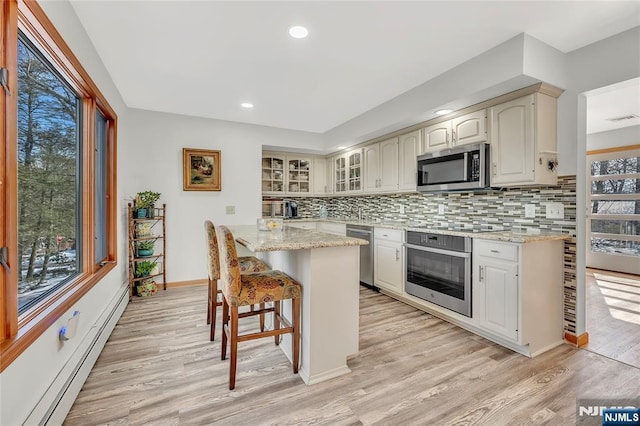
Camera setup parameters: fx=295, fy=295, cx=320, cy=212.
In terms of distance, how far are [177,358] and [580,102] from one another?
3.81 meters

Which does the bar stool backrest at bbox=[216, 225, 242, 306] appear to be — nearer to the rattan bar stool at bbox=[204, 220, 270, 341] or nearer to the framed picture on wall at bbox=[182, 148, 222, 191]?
the rattan bar stool at bbox=[204, 220, 270, 341]

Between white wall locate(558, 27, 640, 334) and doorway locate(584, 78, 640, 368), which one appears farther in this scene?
doorway locate(584, 78, 640, 368)

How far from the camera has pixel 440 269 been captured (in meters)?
2.95

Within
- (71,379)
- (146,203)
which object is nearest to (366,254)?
(146,203)

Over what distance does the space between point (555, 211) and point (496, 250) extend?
2.19ft

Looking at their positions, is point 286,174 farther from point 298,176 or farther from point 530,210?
point 530,210

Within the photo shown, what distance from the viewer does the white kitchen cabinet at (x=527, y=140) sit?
2.40 metres

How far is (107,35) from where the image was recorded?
2.21 m

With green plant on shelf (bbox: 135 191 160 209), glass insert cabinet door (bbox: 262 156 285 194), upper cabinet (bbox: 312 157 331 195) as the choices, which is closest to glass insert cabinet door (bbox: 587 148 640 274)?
upper cabinet (bbox: 312 157 331 195)

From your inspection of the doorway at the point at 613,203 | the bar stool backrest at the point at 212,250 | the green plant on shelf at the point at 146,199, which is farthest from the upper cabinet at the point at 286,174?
the doorway at the point at 613,203

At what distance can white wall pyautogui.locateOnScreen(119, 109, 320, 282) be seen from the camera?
12.8ft

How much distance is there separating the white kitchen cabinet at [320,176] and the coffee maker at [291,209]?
461 mm

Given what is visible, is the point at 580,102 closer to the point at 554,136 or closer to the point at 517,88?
the point at 554,136

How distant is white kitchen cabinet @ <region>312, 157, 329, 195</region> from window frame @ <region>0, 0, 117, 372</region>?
3.56m
